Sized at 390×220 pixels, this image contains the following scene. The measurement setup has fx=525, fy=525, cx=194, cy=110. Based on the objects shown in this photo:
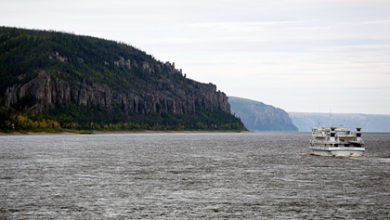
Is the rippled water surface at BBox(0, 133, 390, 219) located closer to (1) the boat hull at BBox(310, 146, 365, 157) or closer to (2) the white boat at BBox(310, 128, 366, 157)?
(2) the white boat at BBox(310, 128, 366, 157)

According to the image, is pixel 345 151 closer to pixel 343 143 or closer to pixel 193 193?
pixel 343 143

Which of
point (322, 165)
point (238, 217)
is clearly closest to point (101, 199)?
point (238, 217)

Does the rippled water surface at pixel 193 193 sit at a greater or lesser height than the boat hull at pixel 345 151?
lesser

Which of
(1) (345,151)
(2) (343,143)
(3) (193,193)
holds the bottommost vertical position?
(3) (193,193)

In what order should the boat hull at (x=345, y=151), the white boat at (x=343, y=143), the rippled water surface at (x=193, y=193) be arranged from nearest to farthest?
the rippled water surface at (x=193, y=193), the white boat at (x=343, y=143), the boat hull at (x=345, y=151)

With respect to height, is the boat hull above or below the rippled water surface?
above

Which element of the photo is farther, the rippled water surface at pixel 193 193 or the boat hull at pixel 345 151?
the boat hull at pixel 345 151

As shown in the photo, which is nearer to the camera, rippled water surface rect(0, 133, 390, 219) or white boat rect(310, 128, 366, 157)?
rippled water surface rect(0, 133, 390, 219)

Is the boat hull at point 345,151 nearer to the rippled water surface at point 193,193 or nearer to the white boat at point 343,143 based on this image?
the white boat at point 343,143

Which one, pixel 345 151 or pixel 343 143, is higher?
pixel 343 143

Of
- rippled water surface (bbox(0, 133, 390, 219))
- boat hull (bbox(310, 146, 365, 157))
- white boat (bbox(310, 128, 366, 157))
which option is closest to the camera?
rippled water surface (bbox(0, 133, 390, 219))

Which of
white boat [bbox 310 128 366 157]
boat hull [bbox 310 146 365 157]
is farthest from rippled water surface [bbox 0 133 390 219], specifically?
boat hull [bbox 310 146 365 157]

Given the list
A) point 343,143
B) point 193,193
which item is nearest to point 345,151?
point 343,143

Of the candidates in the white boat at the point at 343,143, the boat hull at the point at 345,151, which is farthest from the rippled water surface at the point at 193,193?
the boat hull at the point at 345,151
